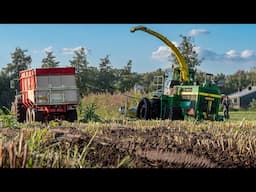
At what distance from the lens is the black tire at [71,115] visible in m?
6.43

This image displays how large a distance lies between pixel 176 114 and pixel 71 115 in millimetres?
1194

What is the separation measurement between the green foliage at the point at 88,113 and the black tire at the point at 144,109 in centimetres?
62

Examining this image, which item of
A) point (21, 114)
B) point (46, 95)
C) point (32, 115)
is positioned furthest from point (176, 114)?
point (21, 114)

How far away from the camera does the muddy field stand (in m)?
5.32

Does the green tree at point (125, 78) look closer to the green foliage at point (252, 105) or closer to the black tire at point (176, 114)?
the black tire at point (176, 114)

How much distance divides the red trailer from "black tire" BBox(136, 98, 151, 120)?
87 centimetres

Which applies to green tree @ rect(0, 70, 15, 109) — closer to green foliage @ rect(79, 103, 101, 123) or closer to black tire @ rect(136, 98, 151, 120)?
green foliage @ rect(79, 103, 101, 123)

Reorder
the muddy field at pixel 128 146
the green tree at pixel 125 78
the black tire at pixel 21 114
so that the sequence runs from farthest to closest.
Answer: the black tire at pixel 21 114, the green tree at pixel 125 78, the muddy field at pixel 128 146

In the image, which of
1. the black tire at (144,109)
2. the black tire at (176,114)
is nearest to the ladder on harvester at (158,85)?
the black tire at (144,109)

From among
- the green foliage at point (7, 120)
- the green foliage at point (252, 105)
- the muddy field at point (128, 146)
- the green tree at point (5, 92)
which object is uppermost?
the green tree at point (5, 92)

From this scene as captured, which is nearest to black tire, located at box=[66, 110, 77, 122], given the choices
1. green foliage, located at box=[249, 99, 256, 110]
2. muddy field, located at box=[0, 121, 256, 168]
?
muddy field, located at box=[0, 121, 256, 168]

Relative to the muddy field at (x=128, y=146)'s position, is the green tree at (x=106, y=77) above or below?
above

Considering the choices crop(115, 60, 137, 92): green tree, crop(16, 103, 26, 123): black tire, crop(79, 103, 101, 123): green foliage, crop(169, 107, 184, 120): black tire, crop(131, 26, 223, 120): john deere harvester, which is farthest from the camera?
crop(169, 107, 184, 120): black tire

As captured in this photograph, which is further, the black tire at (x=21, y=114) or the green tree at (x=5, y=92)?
the black tire at (x=21, y=114)
